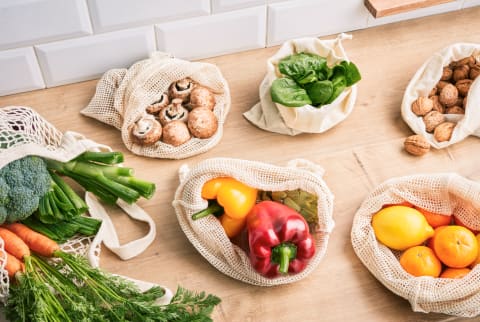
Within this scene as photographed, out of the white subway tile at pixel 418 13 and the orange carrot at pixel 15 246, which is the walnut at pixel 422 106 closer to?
the white subway tile at pixel 418 13

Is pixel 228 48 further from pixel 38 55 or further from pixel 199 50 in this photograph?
pixel 38 55

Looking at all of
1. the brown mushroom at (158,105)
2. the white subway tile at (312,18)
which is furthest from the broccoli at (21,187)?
the white subway tile at (312,18)

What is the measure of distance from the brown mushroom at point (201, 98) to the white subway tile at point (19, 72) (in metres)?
0.34

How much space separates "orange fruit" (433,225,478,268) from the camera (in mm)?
1181

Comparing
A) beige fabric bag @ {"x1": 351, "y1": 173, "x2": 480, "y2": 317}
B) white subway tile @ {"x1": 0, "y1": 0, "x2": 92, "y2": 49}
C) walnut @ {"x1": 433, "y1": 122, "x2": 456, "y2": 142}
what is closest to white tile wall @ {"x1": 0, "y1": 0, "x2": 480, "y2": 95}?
Answer: white subway tile @ {"x1": 0, "y1": 0, "x2": 92, "y2": 49}

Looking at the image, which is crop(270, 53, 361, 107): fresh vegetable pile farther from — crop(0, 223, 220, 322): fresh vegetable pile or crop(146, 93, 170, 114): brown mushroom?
crop(0, 223, 220, 322): fresh vegetable pile

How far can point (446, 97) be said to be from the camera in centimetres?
144

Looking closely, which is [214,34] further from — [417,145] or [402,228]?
[402,228]

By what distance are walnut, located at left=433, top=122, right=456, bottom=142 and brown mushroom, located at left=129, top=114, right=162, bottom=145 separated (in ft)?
1.87

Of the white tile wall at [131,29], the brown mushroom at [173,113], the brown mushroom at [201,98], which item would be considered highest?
the white tile wall at [131,29]

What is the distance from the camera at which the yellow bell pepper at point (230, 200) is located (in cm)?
122

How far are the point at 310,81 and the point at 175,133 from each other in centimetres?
29

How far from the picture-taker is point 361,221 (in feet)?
4.16

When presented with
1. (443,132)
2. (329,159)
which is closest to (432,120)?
(443,132)
